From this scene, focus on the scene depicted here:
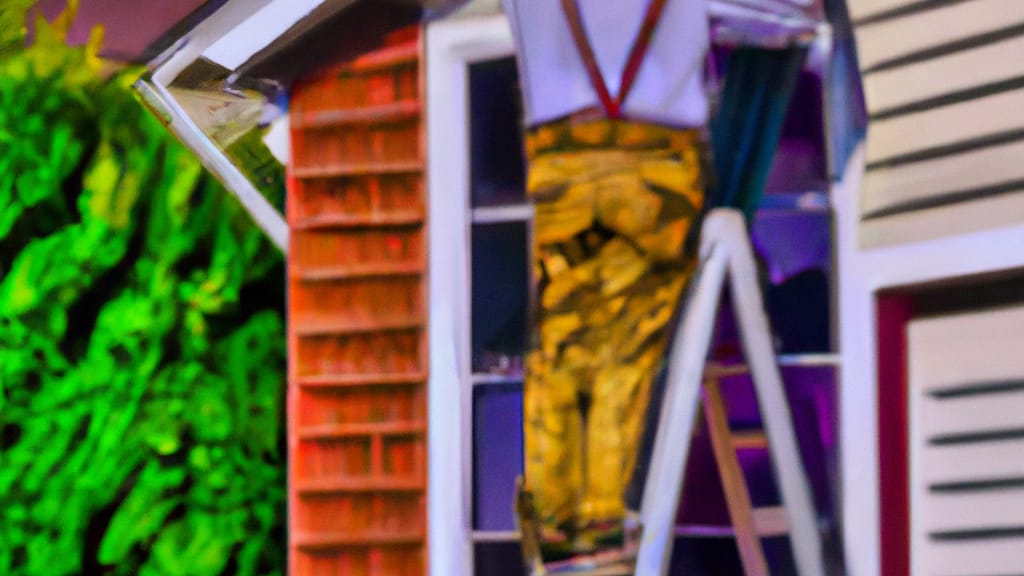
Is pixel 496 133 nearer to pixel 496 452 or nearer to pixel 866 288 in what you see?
pixel 496 452

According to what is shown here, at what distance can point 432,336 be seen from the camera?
1.38 m

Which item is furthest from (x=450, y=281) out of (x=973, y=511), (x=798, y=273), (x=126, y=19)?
(x=973, y=511)

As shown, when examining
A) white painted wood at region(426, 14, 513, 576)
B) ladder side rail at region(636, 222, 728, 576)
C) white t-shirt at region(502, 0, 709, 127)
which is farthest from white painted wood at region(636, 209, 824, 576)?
white painted wood at region(426, 14, 513, 576)

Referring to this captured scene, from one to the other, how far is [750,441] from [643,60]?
20.6 inches

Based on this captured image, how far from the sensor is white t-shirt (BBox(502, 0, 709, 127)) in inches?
49.3

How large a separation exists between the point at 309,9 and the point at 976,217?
0.94 meters

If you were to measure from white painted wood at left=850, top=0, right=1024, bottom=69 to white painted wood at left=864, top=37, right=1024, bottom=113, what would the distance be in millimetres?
21

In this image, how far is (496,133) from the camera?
1367mm

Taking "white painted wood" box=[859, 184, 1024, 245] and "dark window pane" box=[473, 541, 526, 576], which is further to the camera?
"dark window pane" box=[473, 541, 526, 576]

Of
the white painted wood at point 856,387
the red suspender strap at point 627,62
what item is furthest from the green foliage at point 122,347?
the white painted wood at point 856,387

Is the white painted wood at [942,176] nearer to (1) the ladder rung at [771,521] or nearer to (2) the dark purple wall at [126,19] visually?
(1) the ladder rung at [771,521]

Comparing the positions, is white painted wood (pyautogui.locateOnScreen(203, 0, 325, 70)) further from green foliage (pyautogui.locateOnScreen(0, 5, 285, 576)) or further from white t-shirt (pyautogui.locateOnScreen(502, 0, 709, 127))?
white t-shirt (pyautogui.locateOnScreen(502, 0, 709, 127))

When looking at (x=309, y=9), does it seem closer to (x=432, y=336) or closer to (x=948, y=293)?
(x=432, y=336)

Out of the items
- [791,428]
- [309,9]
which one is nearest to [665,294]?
[791,428]
